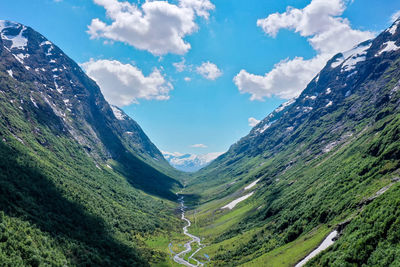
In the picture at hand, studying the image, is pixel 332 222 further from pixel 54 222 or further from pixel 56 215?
pixel 56 215

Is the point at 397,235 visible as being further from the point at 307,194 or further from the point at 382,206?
the point at 307,194

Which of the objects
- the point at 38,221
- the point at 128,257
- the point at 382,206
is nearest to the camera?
the point at 382,206

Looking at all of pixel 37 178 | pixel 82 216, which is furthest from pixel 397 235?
pixel 37 178

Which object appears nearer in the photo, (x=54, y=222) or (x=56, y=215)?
(x=54, y=222)

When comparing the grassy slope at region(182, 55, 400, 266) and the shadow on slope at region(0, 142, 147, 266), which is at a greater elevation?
the shadow on slope at region(0, 142, 147, 266)

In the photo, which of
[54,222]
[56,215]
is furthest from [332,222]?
[56,215]

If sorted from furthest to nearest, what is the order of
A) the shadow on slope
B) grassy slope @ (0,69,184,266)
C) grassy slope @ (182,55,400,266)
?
the shadow on slope < grassy slope @ (0,69,184,266) < grassy slope @ (182,55,400,266)

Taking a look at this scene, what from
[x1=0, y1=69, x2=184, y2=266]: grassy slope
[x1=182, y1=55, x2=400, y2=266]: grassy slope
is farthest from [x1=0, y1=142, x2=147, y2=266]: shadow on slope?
[x1=182, y1=55, x2=400, y2=266]: grassy slope

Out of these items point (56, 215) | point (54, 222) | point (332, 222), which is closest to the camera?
point (332, 222)

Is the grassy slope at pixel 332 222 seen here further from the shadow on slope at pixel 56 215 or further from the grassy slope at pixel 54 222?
the shadow on slope at pixel 56 215

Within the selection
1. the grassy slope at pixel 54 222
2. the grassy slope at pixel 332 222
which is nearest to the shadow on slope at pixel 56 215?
the grassy slope at pixel 54 222

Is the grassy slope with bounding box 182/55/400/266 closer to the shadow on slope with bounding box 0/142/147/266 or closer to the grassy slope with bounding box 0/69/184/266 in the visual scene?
the grassy slope with bounding box 0/69/184/266
